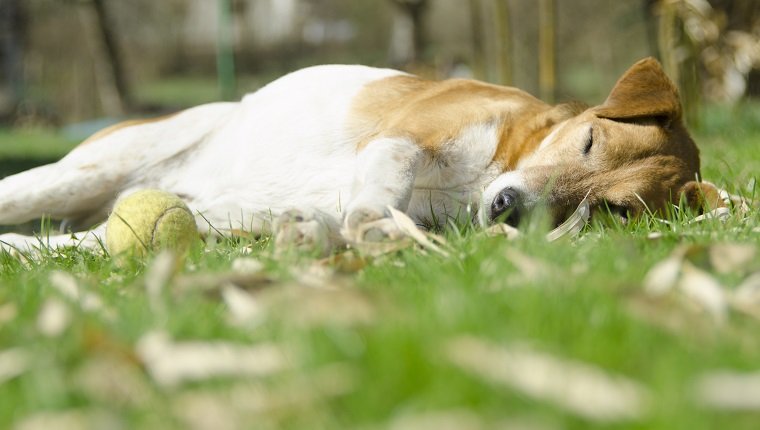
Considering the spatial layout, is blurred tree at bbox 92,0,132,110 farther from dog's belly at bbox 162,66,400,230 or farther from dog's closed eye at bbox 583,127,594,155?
dog's closed eye at bbox 583,127,594,155

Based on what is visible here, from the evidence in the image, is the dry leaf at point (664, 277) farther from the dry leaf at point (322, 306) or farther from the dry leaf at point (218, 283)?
the dry leaf at point (218, 283)

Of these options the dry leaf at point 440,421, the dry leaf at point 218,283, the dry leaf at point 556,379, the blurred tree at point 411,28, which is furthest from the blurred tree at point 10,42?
the dry leaf at point 440,421

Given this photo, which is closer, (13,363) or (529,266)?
(13,363)

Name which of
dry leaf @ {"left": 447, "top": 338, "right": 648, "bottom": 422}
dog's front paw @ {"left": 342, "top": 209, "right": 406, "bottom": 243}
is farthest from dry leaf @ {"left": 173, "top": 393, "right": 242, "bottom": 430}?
dog's front paw @ {"left": 342, "top": 209, "right": 406, "bottom": 243}

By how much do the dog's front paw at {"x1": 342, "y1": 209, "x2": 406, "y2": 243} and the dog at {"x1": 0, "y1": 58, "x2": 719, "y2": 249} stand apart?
0.01 meters

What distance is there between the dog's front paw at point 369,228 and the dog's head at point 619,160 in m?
0.62

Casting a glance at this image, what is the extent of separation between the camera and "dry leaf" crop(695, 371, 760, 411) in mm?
1390

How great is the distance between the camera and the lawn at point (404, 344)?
142 cm

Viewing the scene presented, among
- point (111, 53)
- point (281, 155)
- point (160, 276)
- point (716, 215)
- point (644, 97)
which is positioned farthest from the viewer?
point (111, 53)

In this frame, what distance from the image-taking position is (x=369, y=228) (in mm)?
2977

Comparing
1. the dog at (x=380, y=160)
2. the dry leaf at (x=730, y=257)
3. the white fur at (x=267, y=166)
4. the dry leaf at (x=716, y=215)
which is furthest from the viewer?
the white fur at (x=267, y=166)

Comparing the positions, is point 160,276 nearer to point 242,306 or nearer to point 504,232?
point 242,306

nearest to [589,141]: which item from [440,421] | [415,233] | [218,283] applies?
[415,233]

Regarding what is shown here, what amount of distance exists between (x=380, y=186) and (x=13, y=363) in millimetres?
1794
